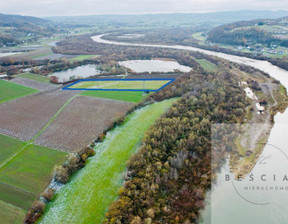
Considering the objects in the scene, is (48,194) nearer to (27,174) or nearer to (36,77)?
(27,174)

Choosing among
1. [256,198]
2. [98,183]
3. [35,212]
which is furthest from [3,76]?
[256,198]

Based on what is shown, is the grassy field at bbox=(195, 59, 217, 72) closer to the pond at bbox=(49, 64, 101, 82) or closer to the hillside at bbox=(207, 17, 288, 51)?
the hillside at bbox=(207, 17, 288, 51)

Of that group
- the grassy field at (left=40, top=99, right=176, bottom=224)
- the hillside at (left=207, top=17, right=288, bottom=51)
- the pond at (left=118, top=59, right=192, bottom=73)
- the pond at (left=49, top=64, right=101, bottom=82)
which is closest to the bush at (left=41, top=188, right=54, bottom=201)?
the grassy field at (left=40, top=99, right=176, bottom=224)

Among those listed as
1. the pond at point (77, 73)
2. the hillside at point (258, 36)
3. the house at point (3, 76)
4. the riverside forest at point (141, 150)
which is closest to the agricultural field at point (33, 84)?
the riverside forest at point (141, 150)

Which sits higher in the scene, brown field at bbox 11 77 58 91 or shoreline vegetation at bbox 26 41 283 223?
brown field at bbox 11 77 58 91

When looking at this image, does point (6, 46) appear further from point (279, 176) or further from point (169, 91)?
point (279, 176)
